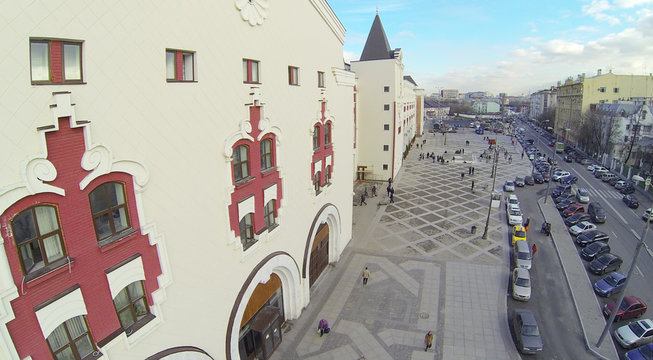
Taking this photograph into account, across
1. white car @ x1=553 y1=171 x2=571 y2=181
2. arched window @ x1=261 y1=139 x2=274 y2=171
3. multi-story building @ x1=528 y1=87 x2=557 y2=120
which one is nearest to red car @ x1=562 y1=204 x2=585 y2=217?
white car @ x1=553 y1=171 x2=571 y2=181

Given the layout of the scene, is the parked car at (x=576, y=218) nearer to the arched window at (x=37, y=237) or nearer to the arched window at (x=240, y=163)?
the arched window at (x=240, y=163)

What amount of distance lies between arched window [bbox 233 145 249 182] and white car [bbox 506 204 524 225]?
24.9 meters

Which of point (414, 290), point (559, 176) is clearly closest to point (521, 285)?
point (414, 290)

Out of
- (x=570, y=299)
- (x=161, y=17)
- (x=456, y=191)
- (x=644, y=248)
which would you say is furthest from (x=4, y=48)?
(x=456, y=191)

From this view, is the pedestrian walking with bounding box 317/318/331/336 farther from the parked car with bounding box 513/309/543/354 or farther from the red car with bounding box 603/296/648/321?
the red car with bounding box 603/296/648/321

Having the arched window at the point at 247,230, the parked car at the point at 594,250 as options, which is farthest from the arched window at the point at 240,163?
the parked car at the point at 594,250

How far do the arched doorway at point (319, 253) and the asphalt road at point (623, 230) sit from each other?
42.2 feet

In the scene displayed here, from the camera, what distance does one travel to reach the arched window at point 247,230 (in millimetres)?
13008

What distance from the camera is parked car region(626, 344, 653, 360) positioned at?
14.5m

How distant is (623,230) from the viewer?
28422 millimetres

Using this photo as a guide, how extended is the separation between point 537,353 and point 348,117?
16.5 m

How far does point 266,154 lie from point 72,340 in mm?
8581

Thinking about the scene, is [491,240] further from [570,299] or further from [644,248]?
[644,248]

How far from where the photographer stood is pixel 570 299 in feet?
63.2
